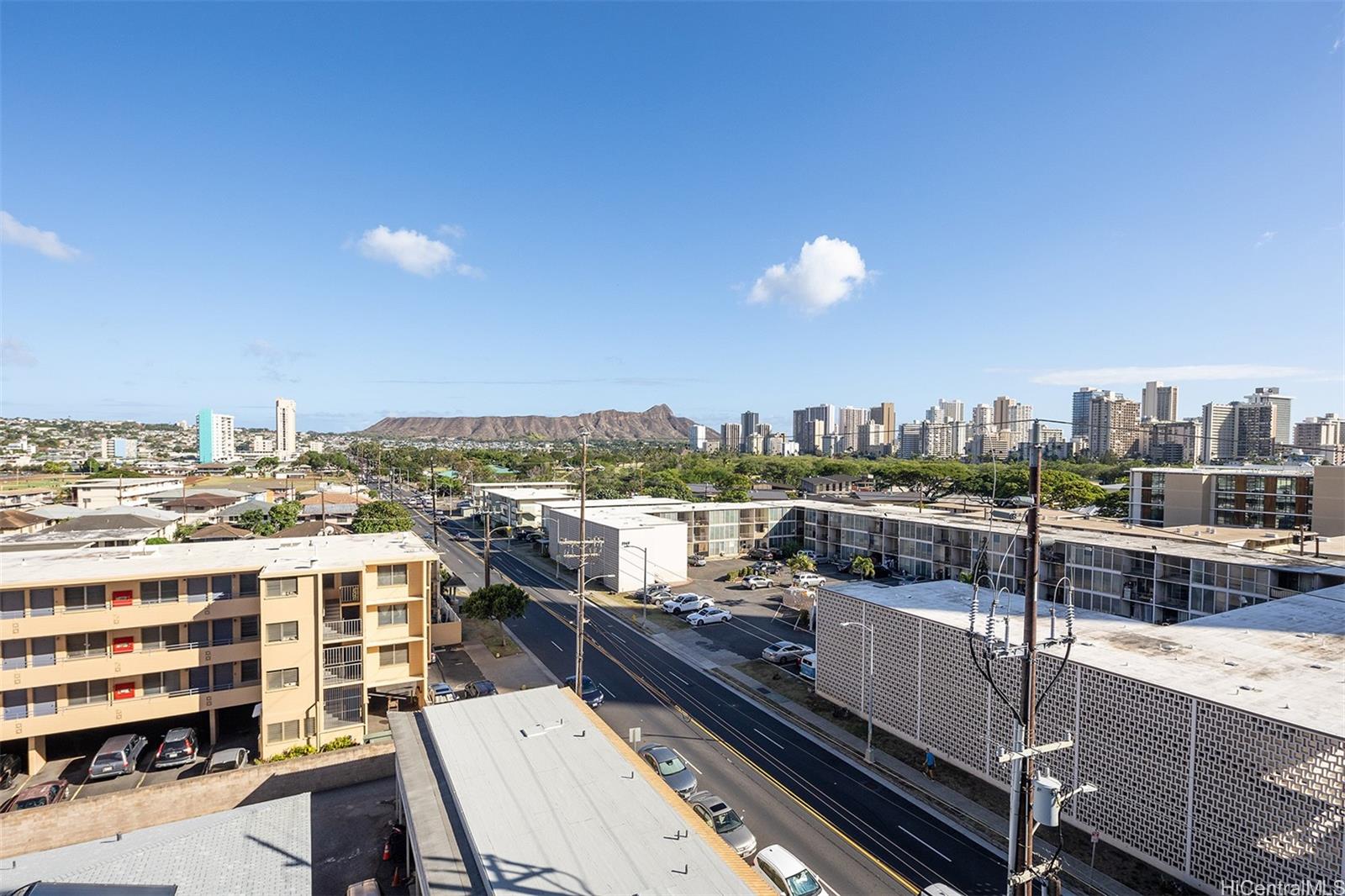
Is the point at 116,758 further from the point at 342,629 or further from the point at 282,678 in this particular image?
the point at 342,629

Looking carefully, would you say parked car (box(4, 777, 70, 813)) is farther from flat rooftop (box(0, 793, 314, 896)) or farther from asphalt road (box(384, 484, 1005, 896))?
asphalt road (box(384, 484, 1005, 896))

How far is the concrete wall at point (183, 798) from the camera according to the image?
19.6 meters

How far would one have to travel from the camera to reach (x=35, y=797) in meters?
21.9

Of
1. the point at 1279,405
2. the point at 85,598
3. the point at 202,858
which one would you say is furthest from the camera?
the point at 1279,405

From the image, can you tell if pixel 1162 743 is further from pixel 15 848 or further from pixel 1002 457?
pixel 15 848

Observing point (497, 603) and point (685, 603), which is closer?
point (497, 603)

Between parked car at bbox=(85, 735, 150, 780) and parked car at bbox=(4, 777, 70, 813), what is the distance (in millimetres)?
1373

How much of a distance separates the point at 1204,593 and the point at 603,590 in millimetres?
40570

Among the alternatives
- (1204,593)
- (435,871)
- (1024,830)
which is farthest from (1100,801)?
(1204,593)

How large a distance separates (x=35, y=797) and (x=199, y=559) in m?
9.48

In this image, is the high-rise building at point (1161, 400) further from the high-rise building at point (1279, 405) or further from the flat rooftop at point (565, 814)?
the flat rooftop at point (565, 814)

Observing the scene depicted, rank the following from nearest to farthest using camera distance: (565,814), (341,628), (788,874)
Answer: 1. (565,814)
2. (788,874)
3. (341,628)

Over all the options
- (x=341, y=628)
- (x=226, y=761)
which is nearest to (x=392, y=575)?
(x=341, y=628)

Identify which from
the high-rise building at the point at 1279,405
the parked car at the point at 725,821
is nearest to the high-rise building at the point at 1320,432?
the high-rise building at the point at 1279,405
